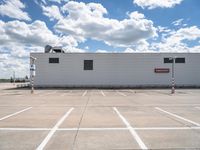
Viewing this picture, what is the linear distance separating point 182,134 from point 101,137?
2.46 m

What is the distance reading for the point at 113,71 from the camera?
5375 centimetres

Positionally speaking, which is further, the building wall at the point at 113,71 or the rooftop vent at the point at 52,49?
the rooftop vent at the point at 52,49

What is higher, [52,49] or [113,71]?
[52,49]

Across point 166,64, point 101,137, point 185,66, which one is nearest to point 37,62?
point 166,64

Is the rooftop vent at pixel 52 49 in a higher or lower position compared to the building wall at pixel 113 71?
higher

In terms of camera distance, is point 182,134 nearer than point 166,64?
Yes

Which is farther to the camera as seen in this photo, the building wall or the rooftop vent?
the rooftop vent

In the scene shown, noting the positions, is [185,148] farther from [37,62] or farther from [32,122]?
[37,62]

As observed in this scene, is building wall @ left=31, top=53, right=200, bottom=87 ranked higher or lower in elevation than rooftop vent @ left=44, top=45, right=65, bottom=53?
lower

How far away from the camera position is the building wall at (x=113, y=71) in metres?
53.2

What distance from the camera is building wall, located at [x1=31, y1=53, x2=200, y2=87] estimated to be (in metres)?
53.2

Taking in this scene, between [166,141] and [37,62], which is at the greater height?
[37,62]

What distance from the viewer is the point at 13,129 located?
29.8 ft

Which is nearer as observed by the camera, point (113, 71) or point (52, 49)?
point (113, 71)
